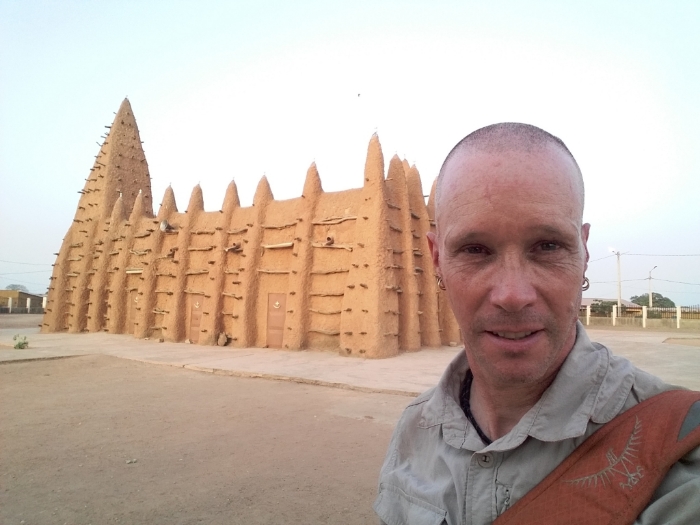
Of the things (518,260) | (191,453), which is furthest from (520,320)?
(191,453)

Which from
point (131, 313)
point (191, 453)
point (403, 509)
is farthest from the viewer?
point (131, 313)

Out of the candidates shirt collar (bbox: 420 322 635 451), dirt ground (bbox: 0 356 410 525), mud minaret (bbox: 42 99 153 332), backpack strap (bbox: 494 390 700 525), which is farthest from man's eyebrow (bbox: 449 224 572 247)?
mud minaret (bbox: 42 99 153 332)

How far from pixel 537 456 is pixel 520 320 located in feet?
1.28

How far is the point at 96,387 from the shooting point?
31.7 ft

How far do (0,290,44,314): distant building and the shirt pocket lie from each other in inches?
1927

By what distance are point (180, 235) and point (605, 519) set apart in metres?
21.6

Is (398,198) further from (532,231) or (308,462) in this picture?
(532,231)

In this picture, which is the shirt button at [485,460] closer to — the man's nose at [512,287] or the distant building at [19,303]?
the man's nose at [512,287]

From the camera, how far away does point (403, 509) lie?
4.69 feet

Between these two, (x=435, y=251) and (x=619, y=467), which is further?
(x=435, y=251)

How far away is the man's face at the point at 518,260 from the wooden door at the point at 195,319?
63.2ft

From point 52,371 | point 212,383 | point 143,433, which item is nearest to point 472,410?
point 143,433

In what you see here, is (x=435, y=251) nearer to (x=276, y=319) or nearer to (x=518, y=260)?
(x=518, y=260)

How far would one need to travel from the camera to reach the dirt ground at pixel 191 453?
405 centimetres
